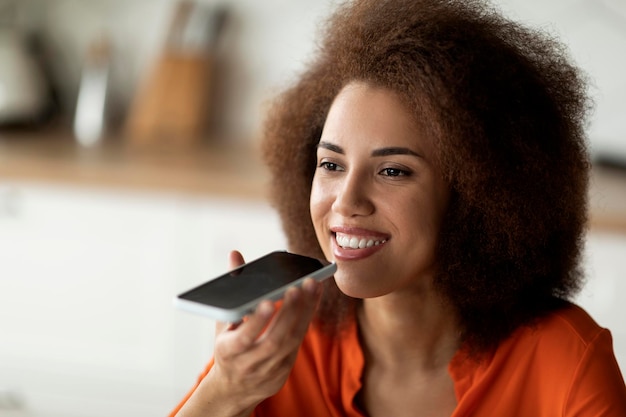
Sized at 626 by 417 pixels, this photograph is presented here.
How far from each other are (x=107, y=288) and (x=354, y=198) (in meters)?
1.40

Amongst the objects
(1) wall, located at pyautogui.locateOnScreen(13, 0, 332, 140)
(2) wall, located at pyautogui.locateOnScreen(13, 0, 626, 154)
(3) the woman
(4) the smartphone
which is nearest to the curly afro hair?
(3) the woman

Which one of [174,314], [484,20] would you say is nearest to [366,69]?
[484,20]

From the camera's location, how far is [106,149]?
244 centimetres

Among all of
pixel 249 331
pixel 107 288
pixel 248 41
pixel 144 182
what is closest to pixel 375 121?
pixel 249 331

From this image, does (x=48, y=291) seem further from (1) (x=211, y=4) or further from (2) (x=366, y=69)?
(2) (x=366, y=69)

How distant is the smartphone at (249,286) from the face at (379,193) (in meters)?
0.07

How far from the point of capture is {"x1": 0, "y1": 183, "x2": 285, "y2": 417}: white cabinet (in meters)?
2.20

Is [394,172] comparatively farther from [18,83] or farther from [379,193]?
[18,83]

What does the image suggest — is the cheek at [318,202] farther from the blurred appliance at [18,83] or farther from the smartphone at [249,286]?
the blurred appliance at [18,83]

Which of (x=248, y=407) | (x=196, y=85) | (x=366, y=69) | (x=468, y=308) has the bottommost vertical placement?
(x=248, y=407)

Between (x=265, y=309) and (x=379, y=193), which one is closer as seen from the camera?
(x=265, y=309)

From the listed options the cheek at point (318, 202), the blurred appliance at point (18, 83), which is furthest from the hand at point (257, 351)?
the blurred appliance at point (18, 83)

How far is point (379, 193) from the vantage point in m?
1.07

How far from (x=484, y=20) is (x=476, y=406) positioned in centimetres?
50
